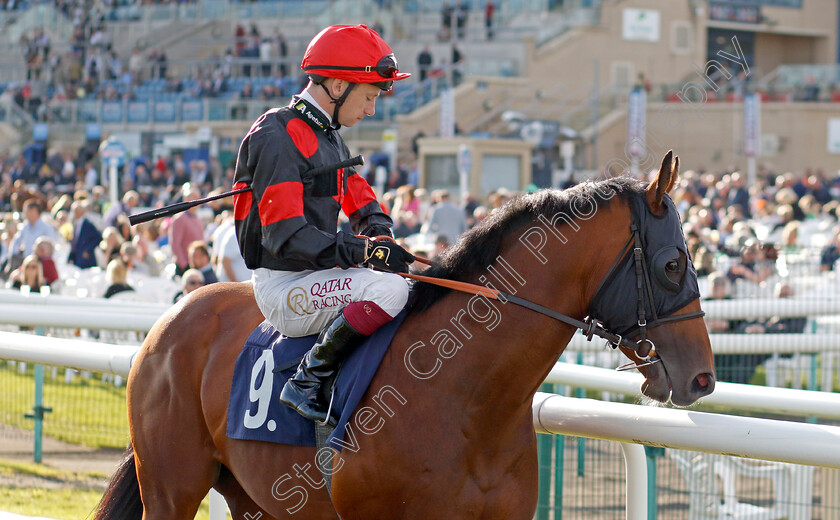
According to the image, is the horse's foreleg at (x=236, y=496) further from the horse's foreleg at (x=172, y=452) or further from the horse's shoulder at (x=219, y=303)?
the horse's shoulder at (x=219, y=303)

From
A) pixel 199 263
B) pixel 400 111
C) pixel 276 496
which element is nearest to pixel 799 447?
pixel 276 496

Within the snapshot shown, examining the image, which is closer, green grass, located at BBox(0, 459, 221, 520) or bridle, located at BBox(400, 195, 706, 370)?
bridle, located at BBox(400, 195, 706, 370)

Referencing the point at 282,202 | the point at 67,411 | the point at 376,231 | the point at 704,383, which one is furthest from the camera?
the point at 67,411

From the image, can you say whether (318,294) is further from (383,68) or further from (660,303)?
(660,303)

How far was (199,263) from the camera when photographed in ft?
28.4

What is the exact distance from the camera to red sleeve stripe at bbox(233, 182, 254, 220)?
124 inches

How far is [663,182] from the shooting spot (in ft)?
8.73

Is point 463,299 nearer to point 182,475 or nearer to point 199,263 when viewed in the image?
point 182,475

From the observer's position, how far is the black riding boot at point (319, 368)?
2.86 m

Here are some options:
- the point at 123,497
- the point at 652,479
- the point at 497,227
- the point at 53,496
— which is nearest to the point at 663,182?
the point at 497,227

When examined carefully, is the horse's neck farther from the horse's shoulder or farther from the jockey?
the horse's shoulder

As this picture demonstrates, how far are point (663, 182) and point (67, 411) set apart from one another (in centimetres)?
609

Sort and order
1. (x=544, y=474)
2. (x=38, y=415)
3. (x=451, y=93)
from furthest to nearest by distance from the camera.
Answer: (x=451, y=93) → (x=38, y=415) → (x=544, y=474)

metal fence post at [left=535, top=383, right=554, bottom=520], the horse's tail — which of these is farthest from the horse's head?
the horse's tail
